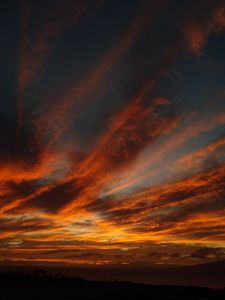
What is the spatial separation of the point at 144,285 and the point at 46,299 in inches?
758

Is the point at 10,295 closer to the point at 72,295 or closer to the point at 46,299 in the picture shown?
the point at 46,299

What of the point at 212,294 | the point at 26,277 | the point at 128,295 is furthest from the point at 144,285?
the point at 26,277

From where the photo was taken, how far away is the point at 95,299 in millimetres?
32125

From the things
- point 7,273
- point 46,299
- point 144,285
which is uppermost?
point 7,273

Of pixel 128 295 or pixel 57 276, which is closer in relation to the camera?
pixel 128 295

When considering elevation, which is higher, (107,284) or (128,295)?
(107,284)

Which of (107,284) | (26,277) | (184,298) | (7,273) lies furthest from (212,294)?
(7,273)

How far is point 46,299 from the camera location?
3073 centimetres

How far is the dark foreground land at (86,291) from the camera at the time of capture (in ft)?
109

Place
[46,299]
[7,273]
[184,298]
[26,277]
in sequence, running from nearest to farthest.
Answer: [46,299] → [184,298] → [26,277] → [7,273]

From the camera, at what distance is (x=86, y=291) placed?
3794cm

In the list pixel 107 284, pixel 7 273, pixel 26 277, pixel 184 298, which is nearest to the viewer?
pixel 184 298

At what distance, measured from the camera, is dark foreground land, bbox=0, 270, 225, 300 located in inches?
1314

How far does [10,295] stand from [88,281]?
18.4m
